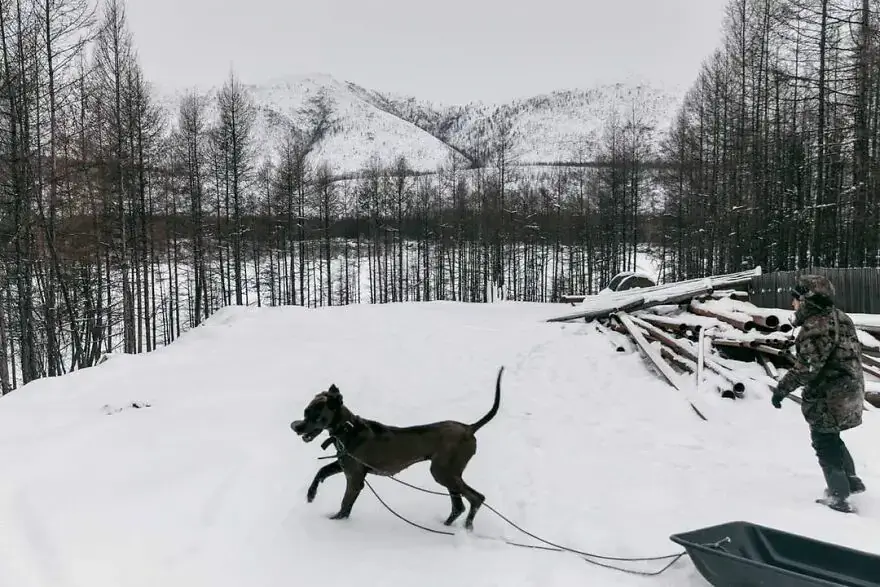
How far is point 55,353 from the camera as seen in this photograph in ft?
50.3

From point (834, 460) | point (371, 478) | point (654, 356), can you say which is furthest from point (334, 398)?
point (654, 356)

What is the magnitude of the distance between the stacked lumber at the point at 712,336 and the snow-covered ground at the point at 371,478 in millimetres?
484

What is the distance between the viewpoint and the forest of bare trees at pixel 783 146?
18.0m

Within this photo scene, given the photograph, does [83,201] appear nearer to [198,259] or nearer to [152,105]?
[152,105]

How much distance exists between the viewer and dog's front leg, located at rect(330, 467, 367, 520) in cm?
383

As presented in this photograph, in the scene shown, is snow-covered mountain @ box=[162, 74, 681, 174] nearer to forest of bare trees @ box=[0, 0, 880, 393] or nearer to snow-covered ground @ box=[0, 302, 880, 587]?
forest of bare trees @ box=[0, 0, 880, 393]

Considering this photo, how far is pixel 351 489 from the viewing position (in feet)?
12.8

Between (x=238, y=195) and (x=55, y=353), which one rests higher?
(x=238, y=195)

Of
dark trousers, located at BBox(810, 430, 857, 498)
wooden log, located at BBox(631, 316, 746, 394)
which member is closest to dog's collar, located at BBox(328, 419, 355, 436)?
dark trousers, located at BBox(810, 430, 857, 498)

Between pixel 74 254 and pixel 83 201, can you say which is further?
pixel 83 201

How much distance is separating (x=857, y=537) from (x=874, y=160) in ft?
66.8

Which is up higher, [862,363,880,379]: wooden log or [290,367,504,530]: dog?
[290,367,504,530]: dog

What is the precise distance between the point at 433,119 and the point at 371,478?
177 m

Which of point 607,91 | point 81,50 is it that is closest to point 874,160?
point 81,50
